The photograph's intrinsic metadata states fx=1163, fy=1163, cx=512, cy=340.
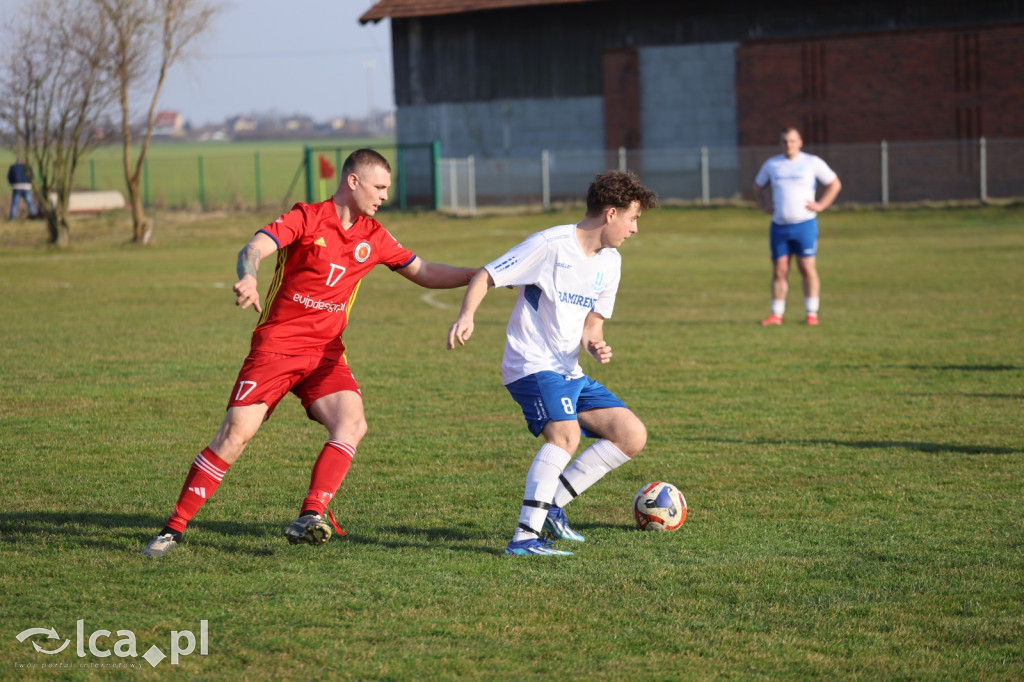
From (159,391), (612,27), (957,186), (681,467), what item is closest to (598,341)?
(681,467)

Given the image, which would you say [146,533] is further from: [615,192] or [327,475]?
[615,192]

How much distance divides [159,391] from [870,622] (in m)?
6.98

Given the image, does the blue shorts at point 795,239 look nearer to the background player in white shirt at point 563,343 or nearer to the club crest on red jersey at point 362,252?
the background player in white shirt at point 563,343

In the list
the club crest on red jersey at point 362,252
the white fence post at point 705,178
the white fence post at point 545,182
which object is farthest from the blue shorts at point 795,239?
the white fence post at point 545,182

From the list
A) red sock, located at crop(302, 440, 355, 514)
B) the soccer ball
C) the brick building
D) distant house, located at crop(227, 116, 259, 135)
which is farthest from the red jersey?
distant house, located at crop(227, 116, 259, 135)

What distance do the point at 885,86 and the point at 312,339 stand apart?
3386 cm

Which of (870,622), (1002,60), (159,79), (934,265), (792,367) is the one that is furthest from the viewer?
(1002,60)

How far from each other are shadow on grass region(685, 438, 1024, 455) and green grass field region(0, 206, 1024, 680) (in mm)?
41

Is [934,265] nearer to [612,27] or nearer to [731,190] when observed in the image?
[731,190]

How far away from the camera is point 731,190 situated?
124 ft

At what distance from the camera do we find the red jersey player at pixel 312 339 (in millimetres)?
5523

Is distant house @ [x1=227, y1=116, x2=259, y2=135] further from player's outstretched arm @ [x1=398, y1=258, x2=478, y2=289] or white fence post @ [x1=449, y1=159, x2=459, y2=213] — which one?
player's outstretched arm @ [x1=398, y1=258, x2=478, y2=289]

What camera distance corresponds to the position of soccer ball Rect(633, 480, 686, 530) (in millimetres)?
5922

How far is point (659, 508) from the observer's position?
19.5 feet
